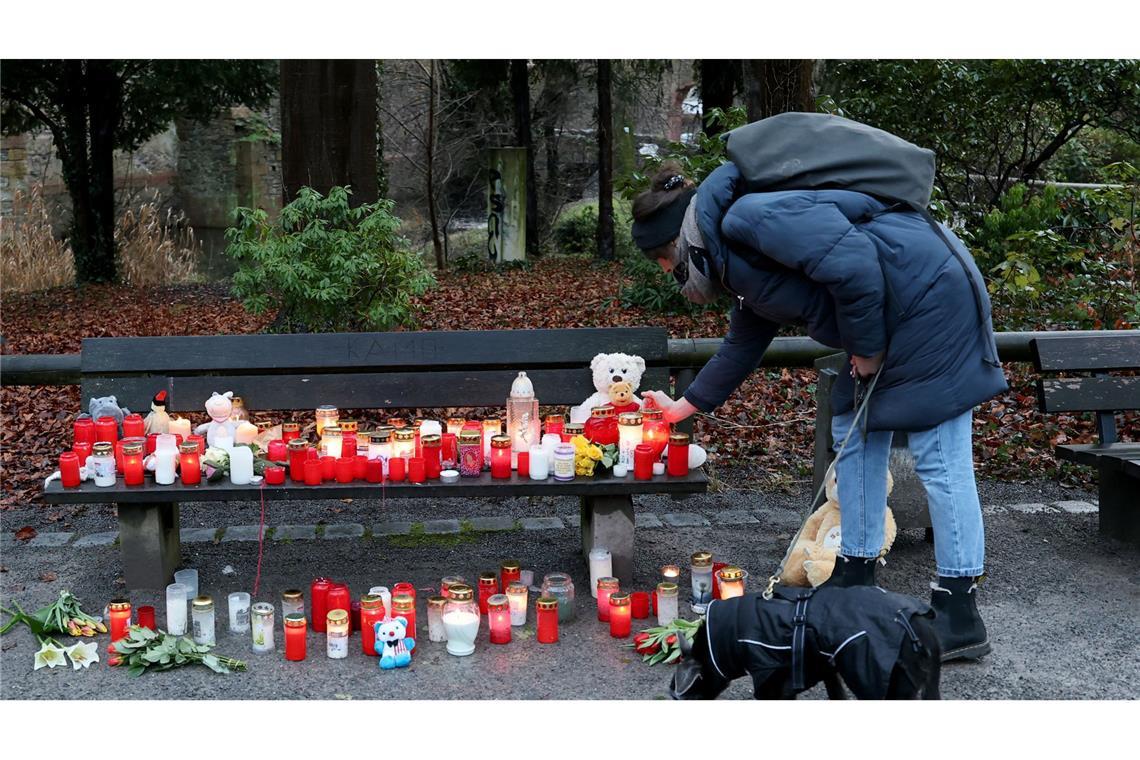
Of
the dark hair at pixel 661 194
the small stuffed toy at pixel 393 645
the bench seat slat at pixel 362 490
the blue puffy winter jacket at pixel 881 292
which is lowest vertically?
the small stuffed toy at pixel 393 645

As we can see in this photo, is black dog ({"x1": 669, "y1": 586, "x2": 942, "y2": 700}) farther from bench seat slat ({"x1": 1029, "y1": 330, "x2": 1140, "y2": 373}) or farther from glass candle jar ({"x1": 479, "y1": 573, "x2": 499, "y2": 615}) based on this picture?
bench seat slat ({"x1": 1029, "y1": 330, "x2": 1140, "y2": 373})

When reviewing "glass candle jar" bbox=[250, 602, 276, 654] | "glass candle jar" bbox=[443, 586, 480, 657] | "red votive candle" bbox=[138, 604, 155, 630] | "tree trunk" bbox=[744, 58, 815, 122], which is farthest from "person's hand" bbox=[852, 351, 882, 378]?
"tree trunk" bbox=[744, 58, 815, 122]

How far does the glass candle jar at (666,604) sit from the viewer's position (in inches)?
171

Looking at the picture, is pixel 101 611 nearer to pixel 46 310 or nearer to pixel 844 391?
pixel 844 391

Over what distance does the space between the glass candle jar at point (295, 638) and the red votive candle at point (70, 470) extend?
1.11 meters

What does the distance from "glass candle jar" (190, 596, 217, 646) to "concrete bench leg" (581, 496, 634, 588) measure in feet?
5.00

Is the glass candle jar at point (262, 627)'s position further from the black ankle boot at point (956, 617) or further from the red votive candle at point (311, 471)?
the black ankle boot at point (956, 617)

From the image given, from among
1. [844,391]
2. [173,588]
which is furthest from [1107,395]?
[173,588]

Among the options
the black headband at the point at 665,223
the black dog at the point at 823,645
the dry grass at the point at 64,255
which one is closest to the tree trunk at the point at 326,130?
the black headband at the point at 665,223

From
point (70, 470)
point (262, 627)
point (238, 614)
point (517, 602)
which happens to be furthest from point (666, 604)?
point (70, 470)

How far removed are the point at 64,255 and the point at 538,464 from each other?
11780 millimetres

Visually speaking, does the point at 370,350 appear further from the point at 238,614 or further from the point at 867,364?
the point at 867,364

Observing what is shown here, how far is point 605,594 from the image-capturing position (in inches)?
174

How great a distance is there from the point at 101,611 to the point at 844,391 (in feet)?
9.86
